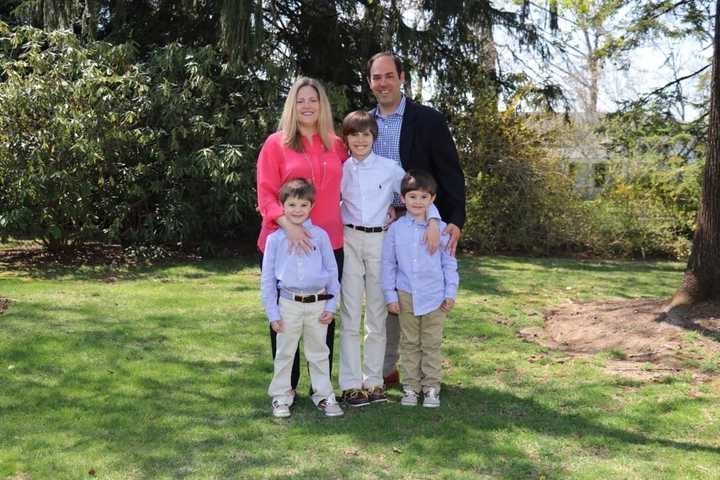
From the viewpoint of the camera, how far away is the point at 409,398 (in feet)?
14.7

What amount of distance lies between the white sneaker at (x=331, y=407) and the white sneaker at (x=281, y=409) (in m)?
0.21

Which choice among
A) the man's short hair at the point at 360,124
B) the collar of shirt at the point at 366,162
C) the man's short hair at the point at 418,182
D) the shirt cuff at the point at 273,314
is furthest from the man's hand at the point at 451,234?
the shirt cuff at the point at 273,314

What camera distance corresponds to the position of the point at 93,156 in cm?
962

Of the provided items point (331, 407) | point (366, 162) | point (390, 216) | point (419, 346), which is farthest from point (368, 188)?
point (331, 407)

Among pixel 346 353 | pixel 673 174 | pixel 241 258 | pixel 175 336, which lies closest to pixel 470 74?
pixel 673 174

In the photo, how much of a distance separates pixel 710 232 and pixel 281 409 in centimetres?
428

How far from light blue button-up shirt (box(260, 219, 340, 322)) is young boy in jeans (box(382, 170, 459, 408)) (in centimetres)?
39

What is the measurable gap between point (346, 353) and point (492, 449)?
1044 mm

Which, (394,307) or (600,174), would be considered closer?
(394,307)

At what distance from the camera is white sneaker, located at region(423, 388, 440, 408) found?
4453mm

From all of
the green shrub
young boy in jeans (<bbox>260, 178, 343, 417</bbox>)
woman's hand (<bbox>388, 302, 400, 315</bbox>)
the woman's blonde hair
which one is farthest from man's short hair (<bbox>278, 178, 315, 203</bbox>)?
the green shrub

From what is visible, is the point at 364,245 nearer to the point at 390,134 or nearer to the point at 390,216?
the point at 390,216

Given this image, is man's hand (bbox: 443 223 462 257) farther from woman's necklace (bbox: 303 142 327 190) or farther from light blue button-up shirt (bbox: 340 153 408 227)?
woman's necklace (bbox: 303 142 327 190)

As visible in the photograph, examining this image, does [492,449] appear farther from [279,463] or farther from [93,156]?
[93,156]
